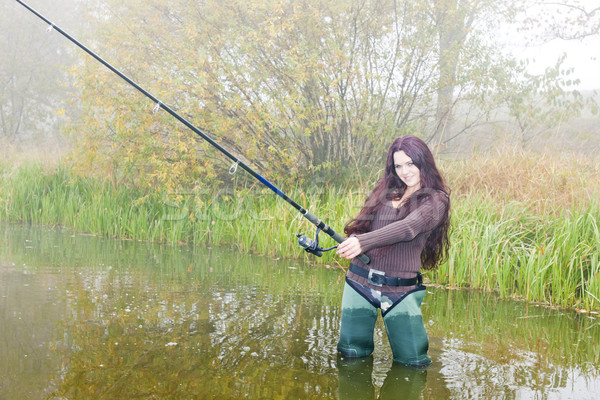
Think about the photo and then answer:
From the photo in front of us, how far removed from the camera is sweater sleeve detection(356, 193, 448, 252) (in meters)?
3.06

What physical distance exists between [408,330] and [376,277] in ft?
1.21

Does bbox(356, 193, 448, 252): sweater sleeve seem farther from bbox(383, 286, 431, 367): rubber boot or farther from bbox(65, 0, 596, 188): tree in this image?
bbox(65, 0, 596, 188): tree

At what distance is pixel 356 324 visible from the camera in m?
3.36

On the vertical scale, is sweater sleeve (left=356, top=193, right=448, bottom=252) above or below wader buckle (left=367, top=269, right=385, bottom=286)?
above

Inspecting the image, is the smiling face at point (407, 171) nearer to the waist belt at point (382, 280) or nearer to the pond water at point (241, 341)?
the waist belt at point (382, 280)

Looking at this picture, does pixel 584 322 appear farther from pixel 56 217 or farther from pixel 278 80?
pixel 56 217

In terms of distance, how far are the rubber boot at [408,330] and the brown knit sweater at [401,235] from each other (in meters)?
0.09

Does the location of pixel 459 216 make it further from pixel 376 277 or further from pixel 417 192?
pixel 376 277

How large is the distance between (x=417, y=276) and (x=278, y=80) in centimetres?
643

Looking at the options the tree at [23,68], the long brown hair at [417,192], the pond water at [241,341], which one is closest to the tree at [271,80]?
the pond water at [241,341]

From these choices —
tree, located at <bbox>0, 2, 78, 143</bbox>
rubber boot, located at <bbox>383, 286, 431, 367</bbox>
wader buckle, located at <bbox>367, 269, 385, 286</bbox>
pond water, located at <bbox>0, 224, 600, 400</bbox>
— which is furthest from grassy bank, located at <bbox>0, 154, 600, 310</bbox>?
tree, located at <bbox>0, 2, 78, 143</bbox>

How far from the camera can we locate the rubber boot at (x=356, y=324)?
331 cm

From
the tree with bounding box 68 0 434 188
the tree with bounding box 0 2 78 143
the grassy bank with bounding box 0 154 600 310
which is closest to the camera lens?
the grassy bank with bounding box 0 154 600 310

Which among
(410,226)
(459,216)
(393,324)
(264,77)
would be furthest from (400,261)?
(264,77)
